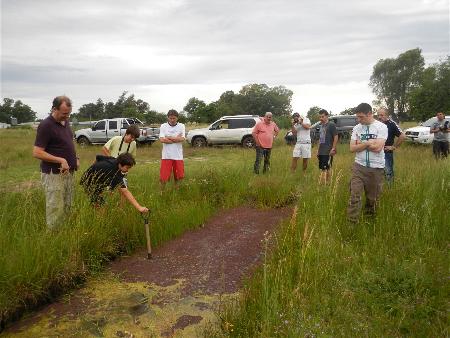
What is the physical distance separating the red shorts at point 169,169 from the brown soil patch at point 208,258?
1267 mm

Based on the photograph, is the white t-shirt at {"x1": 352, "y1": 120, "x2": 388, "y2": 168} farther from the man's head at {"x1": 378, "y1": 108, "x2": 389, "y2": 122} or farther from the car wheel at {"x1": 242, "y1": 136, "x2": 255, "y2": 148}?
the car wheel at {"x1": 242, "y1": 136, "x2": 255, "y2": 148}

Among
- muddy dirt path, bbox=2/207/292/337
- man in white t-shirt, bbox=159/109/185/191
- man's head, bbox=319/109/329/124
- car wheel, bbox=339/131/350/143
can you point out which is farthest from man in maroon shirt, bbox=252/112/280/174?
car wheel, bbox=339/131/350/143

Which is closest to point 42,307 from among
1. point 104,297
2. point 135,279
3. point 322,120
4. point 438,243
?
point 104,297

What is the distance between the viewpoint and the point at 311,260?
3.39m

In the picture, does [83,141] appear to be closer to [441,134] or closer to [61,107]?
[441,134]

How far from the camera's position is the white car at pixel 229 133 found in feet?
54.6

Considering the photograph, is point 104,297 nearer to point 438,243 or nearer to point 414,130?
point 438,243

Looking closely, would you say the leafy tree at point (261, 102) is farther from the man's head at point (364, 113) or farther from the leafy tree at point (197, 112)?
the man's head at point (364, 113)

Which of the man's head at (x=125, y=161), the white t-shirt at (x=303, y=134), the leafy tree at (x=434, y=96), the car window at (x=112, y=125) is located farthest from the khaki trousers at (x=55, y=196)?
the leafy tree at (x=434, y=96)

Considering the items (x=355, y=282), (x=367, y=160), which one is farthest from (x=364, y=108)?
(x=355, y=282)

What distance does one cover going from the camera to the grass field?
2.74 m

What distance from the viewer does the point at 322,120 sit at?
732 cm

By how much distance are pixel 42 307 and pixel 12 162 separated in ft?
32.8

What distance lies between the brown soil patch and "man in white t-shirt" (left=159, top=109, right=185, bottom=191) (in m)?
1.31
